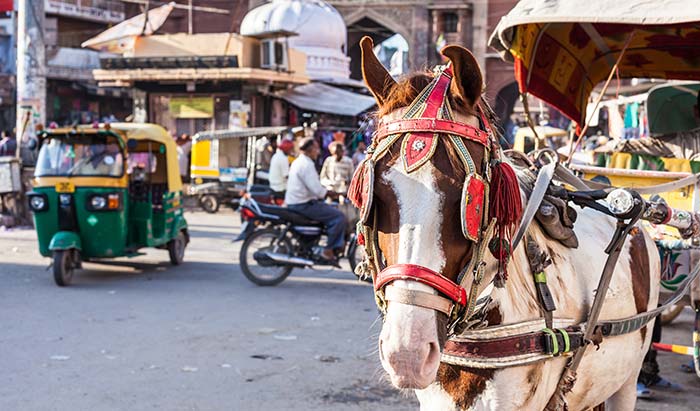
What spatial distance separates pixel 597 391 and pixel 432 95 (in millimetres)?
1535

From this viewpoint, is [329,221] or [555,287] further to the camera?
[329,221]

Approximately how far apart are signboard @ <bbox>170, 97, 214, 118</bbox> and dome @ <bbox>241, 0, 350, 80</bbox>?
6.43 metres

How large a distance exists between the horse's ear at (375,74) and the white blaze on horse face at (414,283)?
33 centimetres

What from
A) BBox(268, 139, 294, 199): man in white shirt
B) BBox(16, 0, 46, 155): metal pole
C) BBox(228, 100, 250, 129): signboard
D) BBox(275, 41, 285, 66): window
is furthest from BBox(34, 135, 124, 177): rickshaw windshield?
BBox(275, 41, 285, 66): window

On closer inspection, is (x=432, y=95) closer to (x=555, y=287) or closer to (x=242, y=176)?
(x=555, y=287)

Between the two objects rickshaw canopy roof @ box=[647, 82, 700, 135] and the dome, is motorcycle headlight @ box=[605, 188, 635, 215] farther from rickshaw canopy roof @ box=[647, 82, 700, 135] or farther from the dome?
the dome

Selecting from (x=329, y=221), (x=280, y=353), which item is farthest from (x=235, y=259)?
(x=280, y=353)

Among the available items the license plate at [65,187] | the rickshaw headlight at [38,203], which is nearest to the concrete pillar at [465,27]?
the license plate at [65,187]

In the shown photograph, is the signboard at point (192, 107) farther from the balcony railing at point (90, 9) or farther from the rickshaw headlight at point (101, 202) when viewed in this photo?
the rickshaw headlight at point (101, 202)

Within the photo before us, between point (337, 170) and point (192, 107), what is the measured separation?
35.5 ft

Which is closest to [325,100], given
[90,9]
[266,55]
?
[266,55]

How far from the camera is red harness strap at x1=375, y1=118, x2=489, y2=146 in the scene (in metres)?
2.26

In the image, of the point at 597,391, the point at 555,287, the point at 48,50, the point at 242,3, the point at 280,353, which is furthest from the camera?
the point at 242,3

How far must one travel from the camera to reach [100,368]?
230 inches
